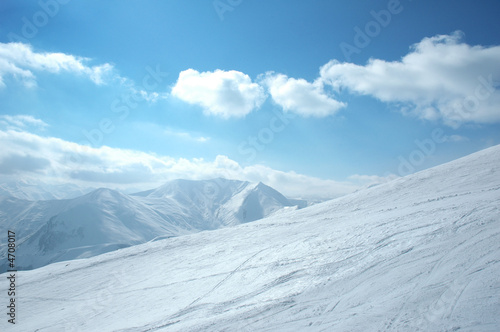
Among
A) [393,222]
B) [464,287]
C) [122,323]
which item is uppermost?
[393,222]

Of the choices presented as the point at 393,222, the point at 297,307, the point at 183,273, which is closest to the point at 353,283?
the point at 297,307

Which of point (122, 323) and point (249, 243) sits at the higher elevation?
point (249, 243)

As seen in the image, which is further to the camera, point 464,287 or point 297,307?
point 297,307

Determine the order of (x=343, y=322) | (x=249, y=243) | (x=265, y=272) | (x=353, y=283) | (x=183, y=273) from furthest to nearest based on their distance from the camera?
(x=249, y=243) < (x=183, y=273) < (x=265, y=272) < (x=353, y=283) < (x=343, y=322)

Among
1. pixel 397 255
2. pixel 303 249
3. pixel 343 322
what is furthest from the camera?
pixel 303 249

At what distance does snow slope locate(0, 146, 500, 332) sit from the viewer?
7.98 m

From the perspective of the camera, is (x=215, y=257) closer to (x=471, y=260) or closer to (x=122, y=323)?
(x=122, y=323)

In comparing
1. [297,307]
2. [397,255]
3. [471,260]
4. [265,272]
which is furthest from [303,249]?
[471,260]

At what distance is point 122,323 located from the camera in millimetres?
12367

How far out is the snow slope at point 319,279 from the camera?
7.98 m

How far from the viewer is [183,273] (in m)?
18.2

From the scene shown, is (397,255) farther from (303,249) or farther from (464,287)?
(303,249)

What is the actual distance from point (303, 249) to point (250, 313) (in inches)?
276

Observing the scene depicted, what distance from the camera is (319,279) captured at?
1104cm
